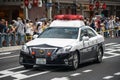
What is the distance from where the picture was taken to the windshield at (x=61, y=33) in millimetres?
14941

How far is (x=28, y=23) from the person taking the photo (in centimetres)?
2652

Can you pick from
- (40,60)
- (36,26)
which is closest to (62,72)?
(40,60)

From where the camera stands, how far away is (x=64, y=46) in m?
13.8

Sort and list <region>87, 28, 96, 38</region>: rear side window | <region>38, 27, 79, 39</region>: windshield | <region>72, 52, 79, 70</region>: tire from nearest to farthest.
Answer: <region>72, 52, 79, 70</region>: tire, <region>38, 27, 79, 39</region>: windshield, <region>87, 28, 96, 38</region>: rear side window

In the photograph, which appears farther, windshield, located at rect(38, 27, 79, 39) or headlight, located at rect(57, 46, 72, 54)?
windshield, located at rect(38, 27, 79, 39)

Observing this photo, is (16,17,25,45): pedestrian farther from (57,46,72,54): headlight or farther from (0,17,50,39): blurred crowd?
(57,46,72,54): headlight

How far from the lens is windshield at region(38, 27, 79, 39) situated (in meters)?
14.9

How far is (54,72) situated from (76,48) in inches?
42.4

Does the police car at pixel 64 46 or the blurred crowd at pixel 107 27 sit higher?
the police car at pixel 64 46

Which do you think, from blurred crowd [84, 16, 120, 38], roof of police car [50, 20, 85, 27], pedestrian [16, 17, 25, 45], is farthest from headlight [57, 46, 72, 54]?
blurred crowd [84, 16, 120, 38]

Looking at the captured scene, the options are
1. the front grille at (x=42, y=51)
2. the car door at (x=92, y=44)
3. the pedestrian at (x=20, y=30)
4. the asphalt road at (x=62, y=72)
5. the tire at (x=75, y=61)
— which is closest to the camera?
the asphalt road at (x=62, y=72)

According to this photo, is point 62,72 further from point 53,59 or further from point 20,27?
point 20,27

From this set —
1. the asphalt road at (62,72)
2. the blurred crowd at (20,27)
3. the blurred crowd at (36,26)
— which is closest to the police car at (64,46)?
the asphalt road at (62,72)

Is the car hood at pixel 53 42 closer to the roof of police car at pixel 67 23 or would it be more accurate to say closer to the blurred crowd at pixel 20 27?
the roof of police car at pixel 67 23
